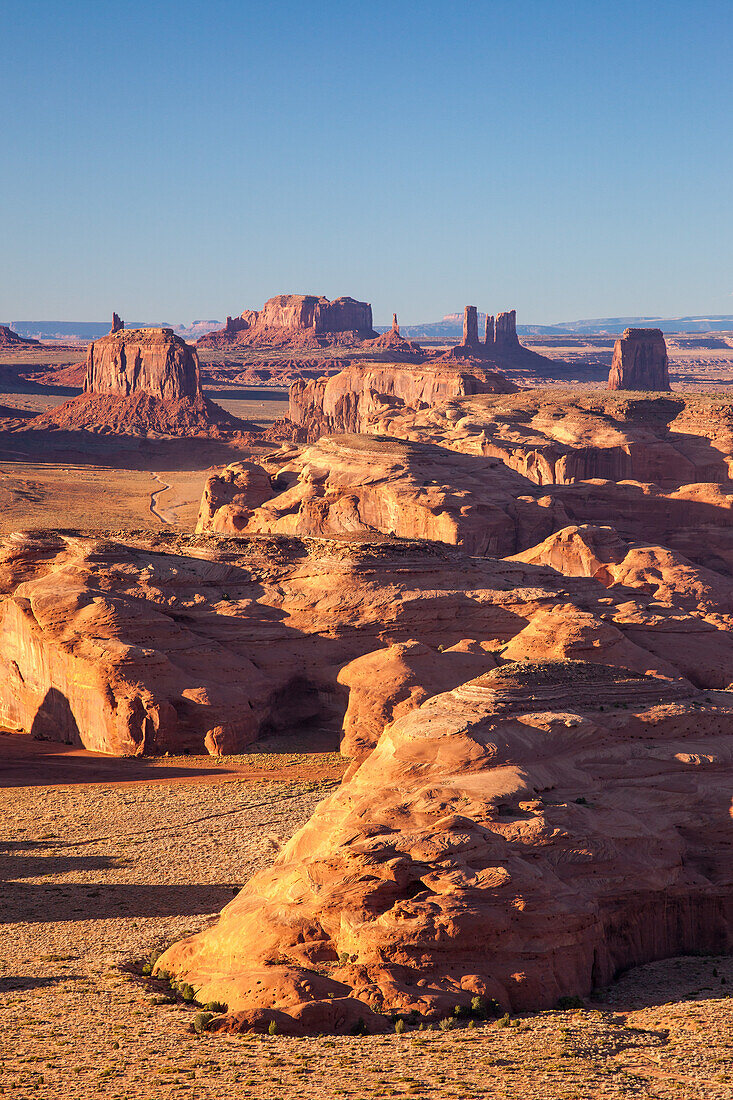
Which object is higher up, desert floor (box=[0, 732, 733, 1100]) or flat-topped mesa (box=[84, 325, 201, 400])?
flat-topped mesa (box=[84, 325, 201, 400])

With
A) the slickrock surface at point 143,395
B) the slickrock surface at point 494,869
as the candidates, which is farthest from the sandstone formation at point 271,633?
the slickrock surface at point 143,395

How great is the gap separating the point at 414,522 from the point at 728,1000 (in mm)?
42762

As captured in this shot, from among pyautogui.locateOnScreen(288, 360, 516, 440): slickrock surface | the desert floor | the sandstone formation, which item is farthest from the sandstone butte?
the desert floor

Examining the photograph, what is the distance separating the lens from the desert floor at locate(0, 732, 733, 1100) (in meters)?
17.4

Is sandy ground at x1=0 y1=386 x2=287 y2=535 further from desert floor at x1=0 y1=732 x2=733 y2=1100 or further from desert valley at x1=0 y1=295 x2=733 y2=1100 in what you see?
desert floor at x1=0 y1=732 x2=733 y2=1100

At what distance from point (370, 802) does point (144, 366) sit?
150105mm

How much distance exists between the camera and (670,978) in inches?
869

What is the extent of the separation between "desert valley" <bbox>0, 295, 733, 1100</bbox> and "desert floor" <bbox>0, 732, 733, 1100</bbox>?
0.25 ft

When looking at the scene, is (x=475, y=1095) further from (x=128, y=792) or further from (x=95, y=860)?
(x=128, y=792)

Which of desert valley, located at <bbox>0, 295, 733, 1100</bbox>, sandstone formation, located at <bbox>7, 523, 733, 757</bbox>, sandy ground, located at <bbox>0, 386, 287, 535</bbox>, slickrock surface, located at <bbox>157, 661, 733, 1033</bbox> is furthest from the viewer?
sandy ground, located at <bbox>0, 386, 287, 535</bbox>

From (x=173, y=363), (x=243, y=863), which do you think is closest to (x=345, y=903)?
(x=243, y=863)

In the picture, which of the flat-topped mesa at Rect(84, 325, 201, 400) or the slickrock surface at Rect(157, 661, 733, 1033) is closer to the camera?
the slickrock surface at Rect(157, 661, 733, 1033)

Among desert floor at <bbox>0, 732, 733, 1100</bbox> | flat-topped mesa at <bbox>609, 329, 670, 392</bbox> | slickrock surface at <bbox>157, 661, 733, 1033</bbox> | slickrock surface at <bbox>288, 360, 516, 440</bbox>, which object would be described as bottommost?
desert floor at <bbox>0, 732, 733, 1100</bbox>

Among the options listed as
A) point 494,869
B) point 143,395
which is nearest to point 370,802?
point 494,869
